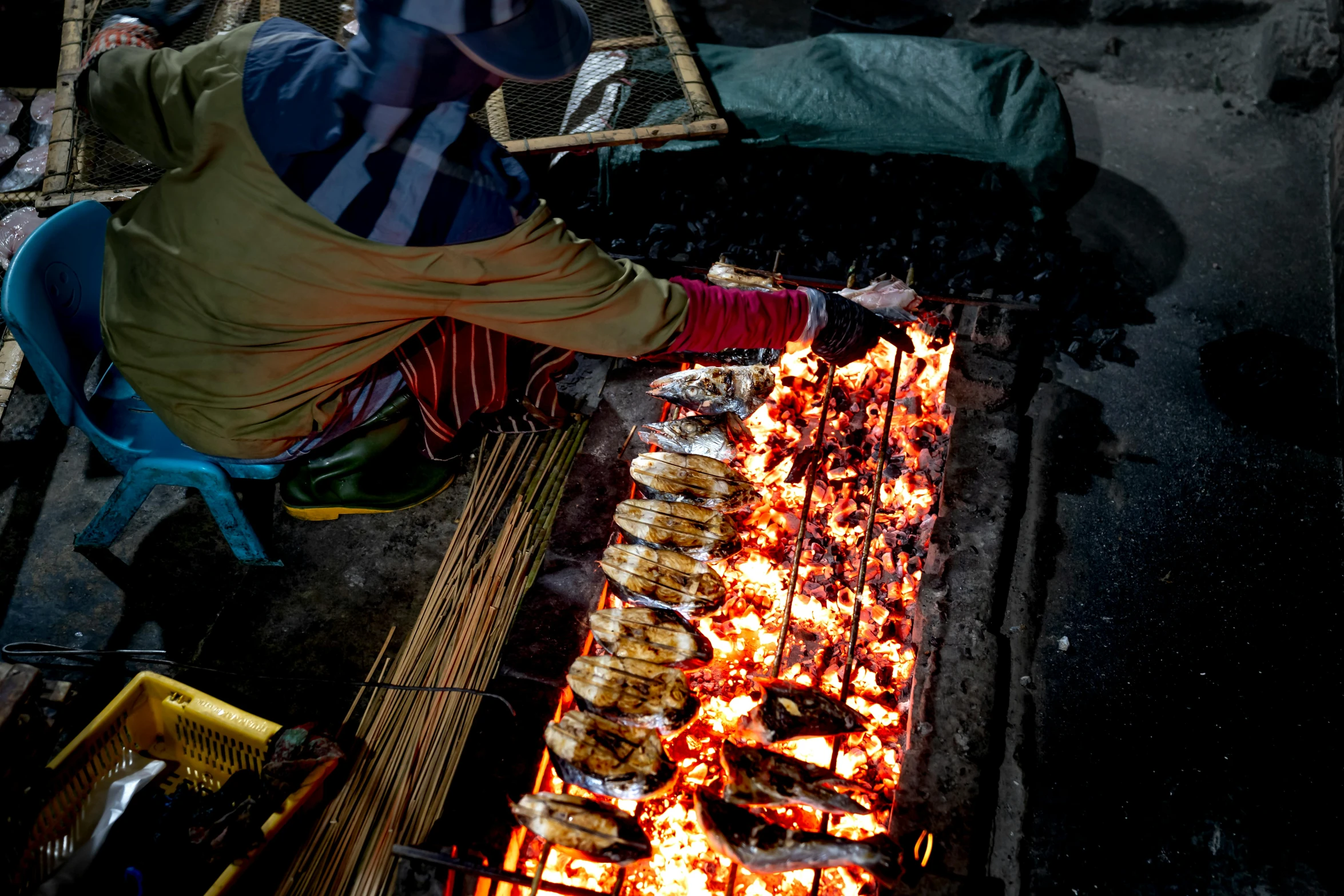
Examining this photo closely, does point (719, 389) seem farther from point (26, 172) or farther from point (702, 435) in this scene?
point (26, 172)

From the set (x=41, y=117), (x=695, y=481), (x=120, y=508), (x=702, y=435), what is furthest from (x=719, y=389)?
(x=41, y=117)

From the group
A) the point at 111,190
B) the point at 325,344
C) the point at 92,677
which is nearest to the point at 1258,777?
the point at 325,344

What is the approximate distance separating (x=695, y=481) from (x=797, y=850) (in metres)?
1.60

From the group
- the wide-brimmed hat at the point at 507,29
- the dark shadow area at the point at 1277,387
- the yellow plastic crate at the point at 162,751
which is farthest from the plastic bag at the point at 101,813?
the dark shadow area at the point at 1277,387

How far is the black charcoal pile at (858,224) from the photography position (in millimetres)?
5426

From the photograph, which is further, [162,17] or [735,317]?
[162,17]

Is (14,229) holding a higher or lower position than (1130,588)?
higher

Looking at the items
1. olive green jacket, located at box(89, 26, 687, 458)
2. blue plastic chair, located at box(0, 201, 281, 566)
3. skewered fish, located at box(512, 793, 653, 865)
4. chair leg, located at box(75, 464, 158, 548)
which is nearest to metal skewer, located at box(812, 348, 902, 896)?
skewered fish, located at box(512, 793, 653, 865)

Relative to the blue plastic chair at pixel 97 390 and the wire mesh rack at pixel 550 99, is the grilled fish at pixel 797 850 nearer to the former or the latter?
the blue plastic chair at pixel 97 390

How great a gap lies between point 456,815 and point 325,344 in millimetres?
1879

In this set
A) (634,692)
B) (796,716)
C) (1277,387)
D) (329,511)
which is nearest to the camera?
(796,716)

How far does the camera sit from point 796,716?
10.7ft

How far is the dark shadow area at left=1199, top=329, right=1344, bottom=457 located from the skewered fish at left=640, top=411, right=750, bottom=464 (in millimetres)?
2995

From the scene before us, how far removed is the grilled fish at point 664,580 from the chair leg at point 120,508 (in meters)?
2.09
